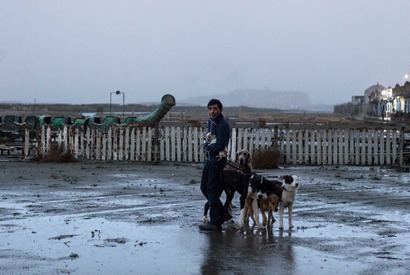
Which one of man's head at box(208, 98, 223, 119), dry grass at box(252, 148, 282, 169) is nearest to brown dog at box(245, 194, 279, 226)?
man's head at box(208, 98, 223, 119)

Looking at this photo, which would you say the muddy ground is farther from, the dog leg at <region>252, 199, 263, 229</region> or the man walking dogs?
the man walking dogs

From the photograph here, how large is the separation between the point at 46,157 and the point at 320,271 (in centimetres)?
1895

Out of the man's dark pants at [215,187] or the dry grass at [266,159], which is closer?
the man's dark pants at [215,187]

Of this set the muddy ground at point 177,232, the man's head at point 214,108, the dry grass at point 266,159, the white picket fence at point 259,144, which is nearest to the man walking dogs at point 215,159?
the man's head at point 214,108

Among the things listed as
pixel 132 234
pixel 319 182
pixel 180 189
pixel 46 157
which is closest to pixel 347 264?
pixel 132 234

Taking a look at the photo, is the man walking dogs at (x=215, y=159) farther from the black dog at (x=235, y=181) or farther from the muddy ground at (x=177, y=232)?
the muddy ground at (x=177, y=232)

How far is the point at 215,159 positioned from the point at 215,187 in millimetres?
470

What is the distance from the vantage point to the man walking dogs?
11.9 metres

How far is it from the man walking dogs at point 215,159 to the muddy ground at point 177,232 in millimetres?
266

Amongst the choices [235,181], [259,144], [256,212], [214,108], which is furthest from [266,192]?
[259,144]

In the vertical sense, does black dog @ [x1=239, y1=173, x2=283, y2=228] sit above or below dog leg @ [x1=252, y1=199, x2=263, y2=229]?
above

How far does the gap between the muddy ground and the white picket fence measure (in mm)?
6159

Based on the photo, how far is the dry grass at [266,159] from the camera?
78.3ft

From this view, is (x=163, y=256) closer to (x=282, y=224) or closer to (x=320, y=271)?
(x=320, y=271)
